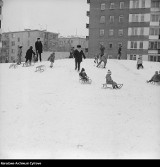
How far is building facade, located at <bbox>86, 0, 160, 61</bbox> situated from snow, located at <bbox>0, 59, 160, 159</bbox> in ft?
108

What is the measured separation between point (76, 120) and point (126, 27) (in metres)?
43.7

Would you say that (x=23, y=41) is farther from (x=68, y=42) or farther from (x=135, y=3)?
(x=135, y=3)

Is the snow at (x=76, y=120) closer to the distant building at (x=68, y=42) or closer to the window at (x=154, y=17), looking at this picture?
the window at (x=154, y=17)

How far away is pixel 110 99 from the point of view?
1590cm

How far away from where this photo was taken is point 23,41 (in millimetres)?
84312

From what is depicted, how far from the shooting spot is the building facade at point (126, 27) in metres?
51.3

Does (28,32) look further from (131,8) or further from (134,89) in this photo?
(134,89)

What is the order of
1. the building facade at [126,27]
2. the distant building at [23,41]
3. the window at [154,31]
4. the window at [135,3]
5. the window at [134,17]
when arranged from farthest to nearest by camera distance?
the distant building at [23,41] → the window at [134,17] → the window at [135,3] → the building facade at [126,27] → the window at [154,31]

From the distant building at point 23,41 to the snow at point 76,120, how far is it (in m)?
63.9

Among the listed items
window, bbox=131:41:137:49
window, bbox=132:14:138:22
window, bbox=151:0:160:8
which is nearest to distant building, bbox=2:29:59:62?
window, bbox=132:14:138:22

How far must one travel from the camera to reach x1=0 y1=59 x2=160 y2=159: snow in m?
9.80

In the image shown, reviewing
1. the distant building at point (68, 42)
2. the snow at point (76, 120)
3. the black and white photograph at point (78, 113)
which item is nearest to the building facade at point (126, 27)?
the black and white photograph at point (78, 113)

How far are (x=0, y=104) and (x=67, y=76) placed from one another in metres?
7.94
